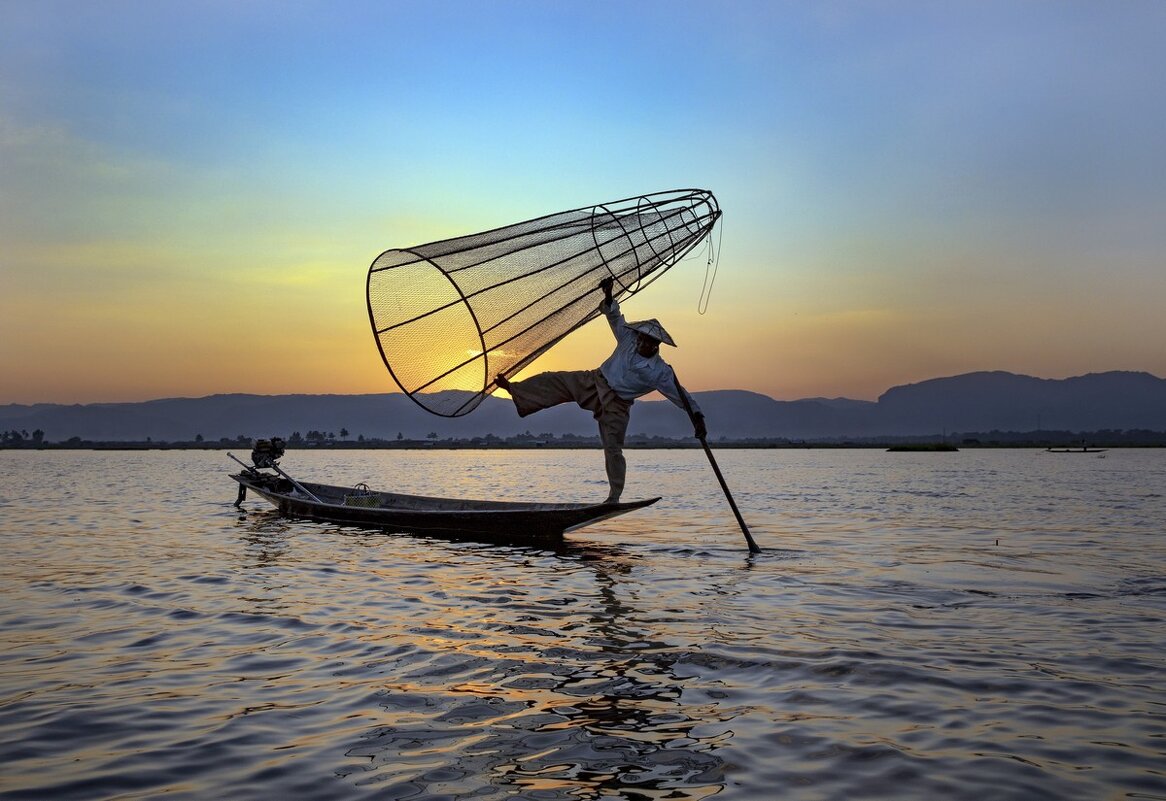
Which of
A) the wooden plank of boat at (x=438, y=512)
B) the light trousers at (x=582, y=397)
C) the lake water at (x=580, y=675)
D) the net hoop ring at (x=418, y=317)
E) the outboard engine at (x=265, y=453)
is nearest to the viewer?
the lake water at (x=580, y=675)

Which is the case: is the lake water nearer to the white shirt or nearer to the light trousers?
the light trousers

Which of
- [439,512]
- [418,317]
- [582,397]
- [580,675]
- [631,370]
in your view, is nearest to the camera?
[580,675]

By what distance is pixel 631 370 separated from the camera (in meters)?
13.2

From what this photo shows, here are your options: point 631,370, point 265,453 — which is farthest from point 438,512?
point 265,453

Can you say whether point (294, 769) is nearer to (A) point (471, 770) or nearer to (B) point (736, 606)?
(A) point (471, 770)

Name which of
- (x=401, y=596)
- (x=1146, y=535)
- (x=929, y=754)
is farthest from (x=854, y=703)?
(x=1146, y=535)

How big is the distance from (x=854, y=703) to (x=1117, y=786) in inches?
74.8

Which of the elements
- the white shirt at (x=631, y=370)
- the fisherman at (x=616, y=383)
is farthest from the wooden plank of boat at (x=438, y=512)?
the white shirt at (x=631, y=370)

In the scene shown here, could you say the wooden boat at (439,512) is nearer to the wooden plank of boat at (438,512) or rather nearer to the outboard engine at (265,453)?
the wooden plank of boat at (438,512)

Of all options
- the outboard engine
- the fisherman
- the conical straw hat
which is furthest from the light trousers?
the outboard engine

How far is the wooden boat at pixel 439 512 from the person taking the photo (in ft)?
52.8

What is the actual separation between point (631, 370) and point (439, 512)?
641 cm

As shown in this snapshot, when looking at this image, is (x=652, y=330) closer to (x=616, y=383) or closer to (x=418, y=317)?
(x=616, y=383)

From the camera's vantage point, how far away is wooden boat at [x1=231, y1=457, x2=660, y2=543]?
52.8 feet
